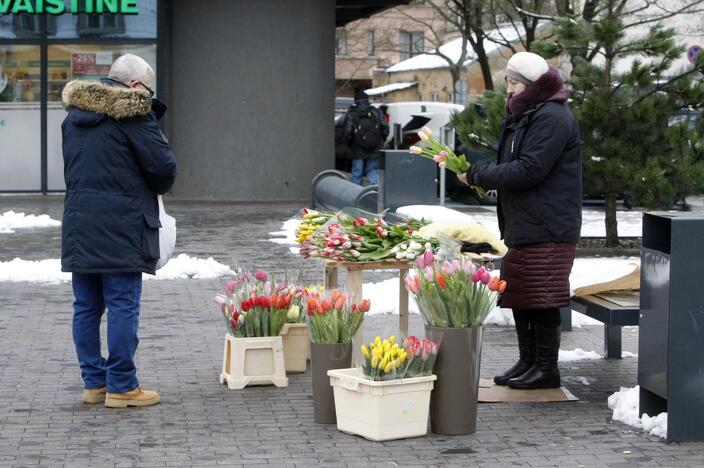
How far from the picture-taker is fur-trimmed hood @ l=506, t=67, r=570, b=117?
6.86 metres

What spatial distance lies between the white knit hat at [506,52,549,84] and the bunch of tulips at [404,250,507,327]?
3.96ft

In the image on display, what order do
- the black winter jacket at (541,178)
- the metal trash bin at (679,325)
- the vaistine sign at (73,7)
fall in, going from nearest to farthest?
the metal trash bin at (679,325) < the black winter jacket at (541,178) < the vaistine sign at (73,7)

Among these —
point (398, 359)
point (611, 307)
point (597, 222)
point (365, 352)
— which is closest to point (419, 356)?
point (398, 359)

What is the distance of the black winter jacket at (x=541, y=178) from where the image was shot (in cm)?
673

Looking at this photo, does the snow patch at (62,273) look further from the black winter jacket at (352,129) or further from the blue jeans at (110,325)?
the black winter jacket at (352,129)

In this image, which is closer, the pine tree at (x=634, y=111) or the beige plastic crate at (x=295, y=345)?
the beige plastic crate at (x=295, y=345)

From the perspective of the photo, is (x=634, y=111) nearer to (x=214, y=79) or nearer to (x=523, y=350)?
(x=523, y=350)

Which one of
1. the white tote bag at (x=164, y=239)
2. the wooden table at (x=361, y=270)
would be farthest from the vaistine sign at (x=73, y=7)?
the white tote bag at (x=164, y=239)

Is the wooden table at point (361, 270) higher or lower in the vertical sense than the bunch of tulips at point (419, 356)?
higher

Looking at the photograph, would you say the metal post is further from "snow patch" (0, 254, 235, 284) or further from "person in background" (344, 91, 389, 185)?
"snow patch" (0, 254, 235, 284)

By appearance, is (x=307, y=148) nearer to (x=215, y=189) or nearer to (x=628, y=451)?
(x=215, y=189)

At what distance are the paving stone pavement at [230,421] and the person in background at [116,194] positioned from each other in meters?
0.50

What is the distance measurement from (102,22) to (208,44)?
181 centimetres

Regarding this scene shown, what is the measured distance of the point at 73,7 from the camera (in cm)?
2009
